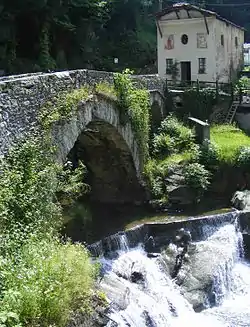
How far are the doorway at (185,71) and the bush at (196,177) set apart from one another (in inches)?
489

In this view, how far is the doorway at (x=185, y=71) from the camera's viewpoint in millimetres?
32375

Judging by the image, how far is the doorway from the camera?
3238 centimetres

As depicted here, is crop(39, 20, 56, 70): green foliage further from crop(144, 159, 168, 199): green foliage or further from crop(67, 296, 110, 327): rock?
crop(67, 296, 110, 327): rock

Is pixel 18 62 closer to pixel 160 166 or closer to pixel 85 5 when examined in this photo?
pixel 85 5

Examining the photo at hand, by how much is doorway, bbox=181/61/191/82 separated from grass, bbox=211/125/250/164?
7.12 meters

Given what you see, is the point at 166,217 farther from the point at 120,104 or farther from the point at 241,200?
the point at 120,104

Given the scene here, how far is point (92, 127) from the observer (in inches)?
724

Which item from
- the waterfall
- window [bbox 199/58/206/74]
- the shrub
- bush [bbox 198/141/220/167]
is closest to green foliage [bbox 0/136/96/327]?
the waterfall

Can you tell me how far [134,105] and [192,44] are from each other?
13996 mm

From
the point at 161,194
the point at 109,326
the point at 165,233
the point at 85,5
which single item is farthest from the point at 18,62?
the point at 109,326

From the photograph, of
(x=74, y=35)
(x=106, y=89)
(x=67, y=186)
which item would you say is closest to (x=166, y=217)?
(x=106, y=89)

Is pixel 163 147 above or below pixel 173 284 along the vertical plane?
above

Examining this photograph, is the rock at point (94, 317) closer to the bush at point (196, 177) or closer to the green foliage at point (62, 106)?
the green foliage at point (62, 106)

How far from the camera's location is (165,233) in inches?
672
